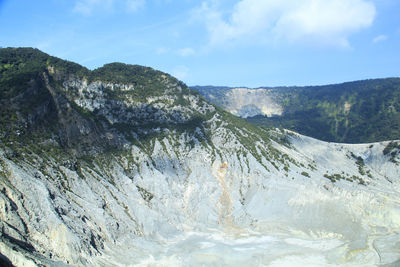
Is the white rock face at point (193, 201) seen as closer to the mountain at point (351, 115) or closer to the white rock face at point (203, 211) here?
the white rock face at point (203, 211)

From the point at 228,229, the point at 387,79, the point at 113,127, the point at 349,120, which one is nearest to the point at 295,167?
the point at 228,229

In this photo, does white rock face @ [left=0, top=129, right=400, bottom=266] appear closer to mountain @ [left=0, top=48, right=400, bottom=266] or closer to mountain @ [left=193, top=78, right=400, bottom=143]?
mountain @ [left=0, top=48, right=400, bottom=266]

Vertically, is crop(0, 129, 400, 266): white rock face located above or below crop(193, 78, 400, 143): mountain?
below

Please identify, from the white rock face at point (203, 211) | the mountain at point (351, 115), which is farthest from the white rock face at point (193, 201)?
the mountain at point (351, 115)

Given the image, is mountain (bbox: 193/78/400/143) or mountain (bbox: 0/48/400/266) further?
mountain (bbox: 193/78/400/143)

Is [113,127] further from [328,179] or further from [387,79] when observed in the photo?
[387,79]

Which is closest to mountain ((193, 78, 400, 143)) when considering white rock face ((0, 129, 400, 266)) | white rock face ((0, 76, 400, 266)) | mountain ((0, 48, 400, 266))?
mountain ((0, 48, 400, 266))

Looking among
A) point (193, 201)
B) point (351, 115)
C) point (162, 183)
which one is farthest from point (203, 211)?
point (351, 115)

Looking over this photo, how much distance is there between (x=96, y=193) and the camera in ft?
185

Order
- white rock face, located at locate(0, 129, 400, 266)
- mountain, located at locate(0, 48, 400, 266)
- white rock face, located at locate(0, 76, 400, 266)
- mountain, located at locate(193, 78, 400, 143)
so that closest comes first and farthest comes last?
white rock face, located at locate(0, 76, 400, 266) → white rock face, located at locate(0, 129, 400, 266) → mountain, located at locate(0, 48, 400, 266) → mountain, located at locate(193, 78, 400, 143)

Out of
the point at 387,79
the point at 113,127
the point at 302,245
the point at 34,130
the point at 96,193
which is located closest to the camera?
the point at 302,245

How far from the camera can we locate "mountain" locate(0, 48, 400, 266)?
4588 centimetres

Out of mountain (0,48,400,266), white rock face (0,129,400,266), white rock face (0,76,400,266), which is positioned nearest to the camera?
white rock face (0,76,400,266)

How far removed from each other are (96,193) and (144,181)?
1122 cm
